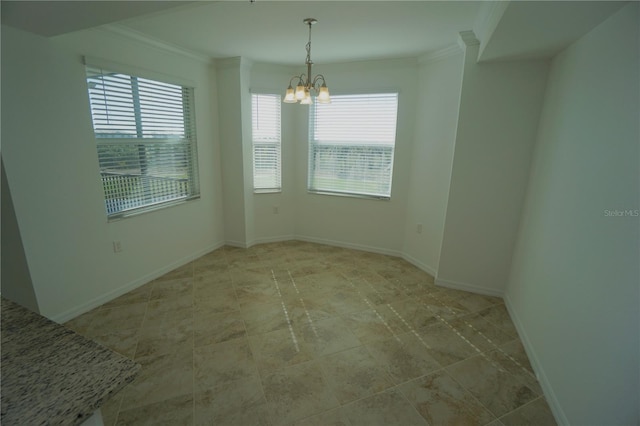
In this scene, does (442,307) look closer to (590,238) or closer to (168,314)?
(590,238)

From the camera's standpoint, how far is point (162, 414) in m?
1.73

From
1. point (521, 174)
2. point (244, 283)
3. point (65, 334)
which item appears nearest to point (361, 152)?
point (521, 174)

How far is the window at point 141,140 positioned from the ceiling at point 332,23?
50 cm

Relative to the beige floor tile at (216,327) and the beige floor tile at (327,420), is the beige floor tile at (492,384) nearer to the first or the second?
the beige floor tile at (327,420)

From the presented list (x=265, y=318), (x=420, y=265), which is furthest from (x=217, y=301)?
(x=420, y=265)

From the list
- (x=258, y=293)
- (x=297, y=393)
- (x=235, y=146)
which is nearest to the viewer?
(x=297, y=393)

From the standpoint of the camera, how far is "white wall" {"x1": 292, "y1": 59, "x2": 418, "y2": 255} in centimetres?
367

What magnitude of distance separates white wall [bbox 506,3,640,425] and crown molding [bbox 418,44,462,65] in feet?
3.17

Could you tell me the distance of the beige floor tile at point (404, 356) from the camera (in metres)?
2.06

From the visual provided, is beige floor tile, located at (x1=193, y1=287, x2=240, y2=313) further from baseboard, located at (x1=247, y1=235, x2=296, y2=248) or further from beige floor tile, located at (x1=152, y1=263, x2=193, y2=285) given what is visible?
baseboard, located at (x1=247, y1=235, x2=296, y2=248)

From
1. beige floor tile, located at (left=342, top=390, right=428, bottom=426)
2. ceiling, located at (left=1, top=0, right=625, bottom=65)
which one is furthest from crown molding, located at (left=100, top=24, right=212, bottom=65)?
beige floor tile, located at (left=342, top=390, right=428, bottom=426)

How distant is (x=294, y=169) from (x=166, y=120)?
1.78m

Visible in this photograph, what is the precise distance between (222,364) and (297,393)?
596mm

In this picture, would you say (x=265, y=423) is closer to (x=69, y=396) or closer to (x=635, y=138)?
(x=69, y=396)
